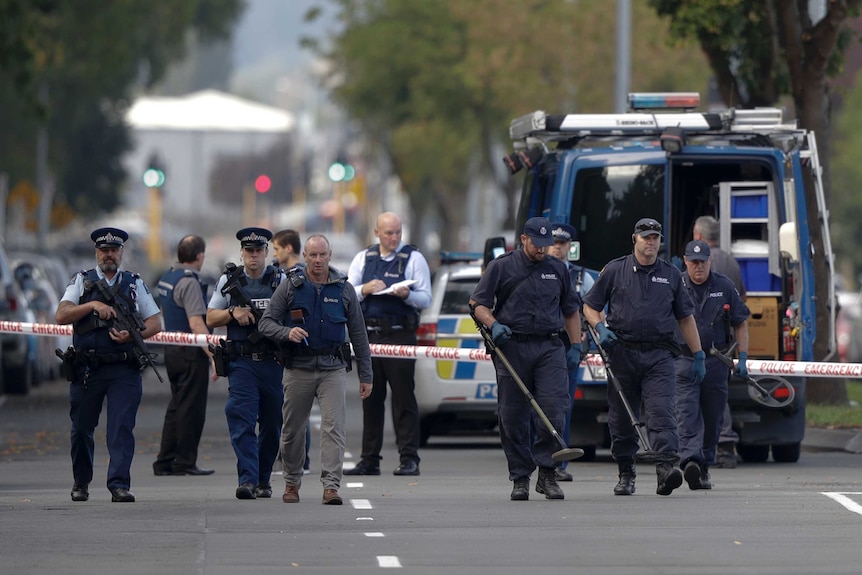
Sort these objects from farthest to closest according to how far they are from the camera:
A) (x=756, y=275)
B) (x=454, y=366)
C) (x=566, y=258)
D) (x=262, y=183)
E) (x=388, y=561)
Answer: (x=262, y=183) → (x=454, y=366) → (x=756, y=275) → (x=566, y=258) → (x=388, y=561)

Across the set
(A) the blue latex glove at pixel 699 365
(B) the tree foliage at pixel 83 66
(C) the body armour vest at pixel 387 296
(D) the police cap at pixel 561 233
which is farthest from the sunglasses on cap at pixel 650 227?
(B) the tree foliage at pixel 83 66

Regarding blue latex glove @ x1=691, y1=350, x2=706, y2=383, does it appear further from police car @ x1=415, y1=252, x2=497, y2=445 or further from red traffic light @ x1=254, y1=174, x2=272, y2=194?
red traffic light @ x1=254, y1=174, x2=272, y2=194

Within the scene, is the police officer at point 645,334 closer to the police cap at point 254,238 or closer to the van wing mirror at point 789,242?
the police cap at point 254,238

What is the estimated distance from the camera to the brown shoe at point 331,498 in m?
13.0

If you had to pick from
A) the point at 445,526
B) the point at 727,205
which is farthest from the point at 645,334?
the point at 727,205

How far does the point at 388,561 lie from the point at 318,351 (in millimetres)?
3053

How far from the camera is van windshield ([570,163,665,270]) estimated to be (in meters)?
16.3

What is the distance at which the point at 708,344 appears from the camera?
47.4 feet

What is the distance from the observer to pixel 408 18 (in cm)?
4922

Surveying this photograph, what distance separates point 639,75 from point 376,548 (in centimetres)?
3389

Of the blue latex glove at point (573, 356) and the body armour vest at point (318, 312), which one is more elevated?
the body armour vest at point (318, 312)

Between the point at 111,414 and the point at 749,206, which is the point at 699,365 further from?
the point at 111,414

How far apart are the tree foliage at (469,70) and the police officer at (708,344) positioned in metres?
24.1

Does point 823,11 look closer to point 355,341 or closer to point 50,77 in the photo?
point 355,341
